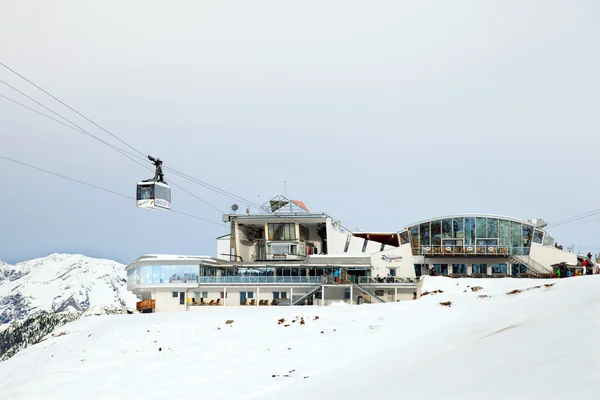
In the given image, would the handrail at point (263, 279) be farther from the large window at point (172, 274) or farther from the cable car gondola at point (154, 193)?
the cable car gondola at point (154, 193)

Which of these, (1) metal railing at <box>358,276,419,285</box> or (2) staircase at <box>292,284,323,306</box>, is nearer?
(2) staircase at <box>292,284,323,306</box>

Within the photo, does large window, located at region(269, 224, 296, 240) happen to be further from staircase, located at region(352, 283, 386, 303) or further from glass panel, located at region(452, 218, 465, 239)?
glass panel, located at region(452, 218, 465, 239)

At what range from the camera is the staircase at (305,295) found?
209 ft

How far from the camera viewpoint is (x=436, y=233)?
71.7m

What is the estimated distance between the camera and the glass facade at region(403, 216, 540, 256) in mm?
70750

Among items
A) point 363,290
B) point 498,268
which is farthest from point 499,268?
point 363,290

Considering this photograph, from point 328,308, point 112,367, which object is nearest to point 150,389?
point 112,367

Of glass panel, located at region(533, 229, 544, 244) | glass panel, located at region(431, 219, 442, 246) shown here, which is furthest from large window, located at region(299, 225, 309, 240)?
glass panel, located at region(533, 229, 544, 244)

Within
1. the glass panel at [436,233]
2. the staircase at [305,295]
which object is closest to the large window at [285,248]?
the staircase at [305,295]

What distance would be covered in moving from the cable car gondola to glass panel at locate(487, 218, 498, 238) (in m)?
40.1

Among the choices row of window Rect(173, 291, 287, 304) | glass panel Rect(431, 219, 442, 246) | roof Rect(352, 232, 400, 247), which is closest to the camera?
row of window Rect(173, 291, 287, 304)

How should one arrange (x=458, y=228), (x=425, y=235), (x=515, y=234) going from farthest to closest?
(x=425, y=235) → (x=458, y=228) → (x=515, y=234)

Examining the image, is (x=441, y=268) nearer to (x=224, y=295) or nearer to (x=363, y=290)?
(x=363, y=290)

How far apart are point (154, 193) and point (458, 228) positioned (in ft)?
128
